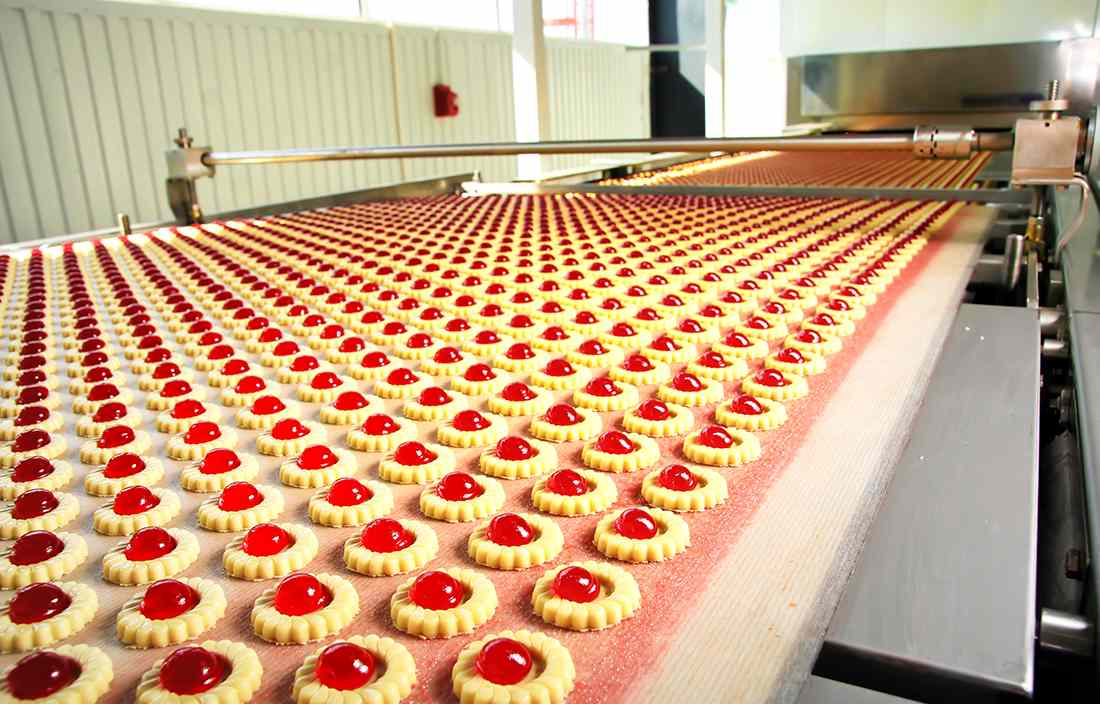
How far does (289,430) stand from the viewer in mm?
1030

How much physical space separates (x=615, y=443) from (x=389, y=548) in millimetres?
295

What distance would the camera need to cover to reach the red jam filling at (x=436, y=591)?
2.17 ft

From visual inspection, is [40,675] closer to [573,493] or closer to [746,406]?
[573,493]

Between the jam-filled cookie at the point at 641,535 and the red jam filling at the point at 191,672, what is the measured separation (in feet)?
1.06

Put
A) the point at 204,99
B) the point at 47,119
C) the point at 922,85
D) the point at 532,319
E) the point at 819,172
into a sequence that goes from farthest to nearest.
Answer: the point at 922,85, the point at 204,99, the point at 819,172, the point at 47,119, the point at 532,319

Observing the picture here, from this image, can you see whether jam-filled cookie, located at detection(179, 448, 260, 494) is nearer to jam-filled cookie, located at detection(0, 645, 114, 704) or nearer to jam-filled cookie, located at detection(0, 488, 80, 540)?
jam-filled cookie, located at detection(0, 488, 80, 540)

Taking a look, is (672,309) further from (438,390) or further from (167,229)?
(167,229)

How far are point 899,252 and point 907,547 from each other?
145 centimetres

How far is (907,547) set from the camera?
754 millimetres

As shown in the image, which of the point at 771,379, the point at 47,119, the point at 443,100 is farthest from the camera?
the point at 443,100

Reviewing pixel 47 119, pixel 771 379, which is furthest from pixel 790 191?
pixel 47 119

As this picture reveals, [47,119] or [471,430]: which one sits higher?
[47,119]

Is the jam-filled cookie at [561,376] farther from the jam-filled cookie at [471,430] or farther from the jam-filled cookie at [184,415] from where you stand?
the jam-filled cookie at [184,415]

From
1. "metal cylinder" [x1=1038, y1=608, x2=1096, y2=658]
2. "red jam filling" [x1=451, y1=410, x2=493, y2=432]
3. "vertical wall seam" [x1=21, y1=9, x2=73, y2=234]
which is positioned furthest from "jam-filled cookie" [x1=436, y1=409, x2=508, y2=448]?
"vertical wall seam" [x1=21, y1=9, x2=73, y2=234]
